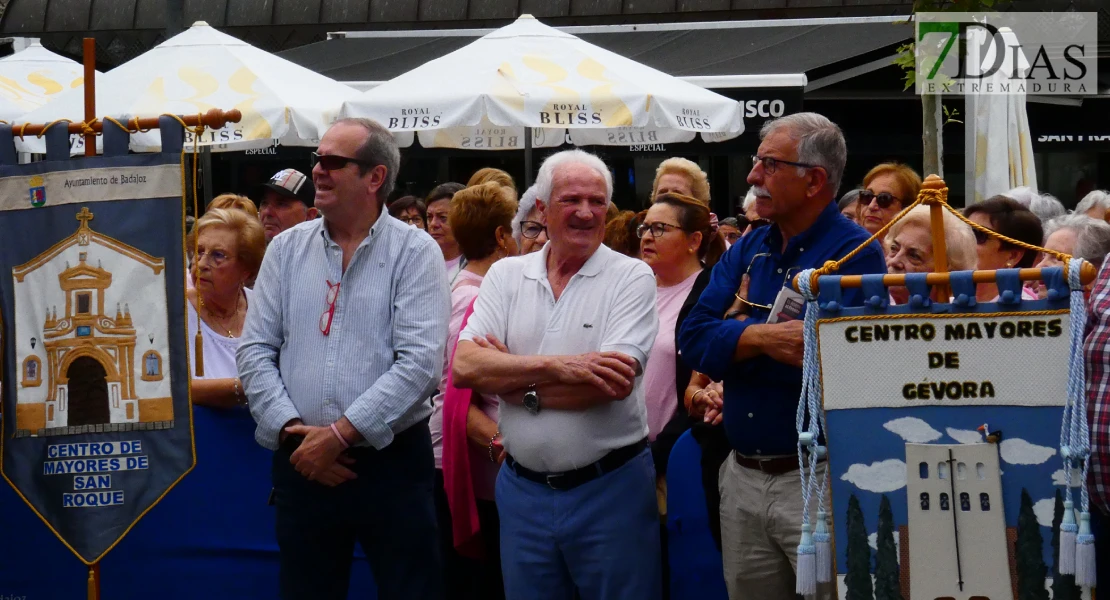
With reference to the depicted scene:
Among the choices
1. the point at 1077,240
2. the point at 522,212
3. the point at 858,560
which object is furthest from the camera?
the point at 522,212

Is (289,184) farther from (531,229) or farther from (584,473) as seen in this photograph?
(584,473)

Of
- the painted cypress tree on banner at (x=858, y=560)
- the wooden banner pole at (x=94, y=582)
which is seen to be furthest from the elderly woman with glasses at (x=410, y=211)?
the painted cypress tree on banner at (x=858, y=560)

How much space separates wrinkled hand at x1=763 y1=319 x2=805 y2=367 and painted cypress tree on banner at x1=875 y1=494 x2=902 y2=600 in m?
0.49

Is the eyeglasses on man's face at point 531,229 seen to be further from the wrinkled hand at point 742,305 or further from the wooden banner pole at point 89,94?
the wooden banner pole at point 89,94

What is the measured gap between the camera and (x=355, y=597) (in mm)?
5242

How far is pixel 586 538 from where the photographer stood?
13.6 feet

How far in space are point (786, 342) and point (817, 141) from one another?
646 mm

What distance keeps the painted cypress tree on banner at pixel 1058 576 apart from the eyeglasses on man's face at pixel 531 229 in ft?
8.59

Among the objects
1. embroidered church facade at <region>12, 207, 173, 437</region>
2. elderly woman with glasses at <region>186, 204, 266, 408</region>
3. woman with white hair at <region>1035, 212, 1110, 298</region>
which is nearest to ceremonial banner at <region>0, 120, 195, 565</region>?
embroidered church facade at <region>12, 207, 173, 437</region>

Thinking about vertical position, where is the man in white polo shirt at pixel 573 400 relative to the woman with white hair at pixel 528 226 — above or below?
below

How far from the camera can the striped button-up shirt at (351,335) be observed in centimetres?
425

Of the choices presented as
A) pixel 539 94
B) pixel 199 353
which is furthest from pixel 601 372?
pixel 539 94

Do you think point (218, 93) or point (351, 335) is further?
point (218, 93)

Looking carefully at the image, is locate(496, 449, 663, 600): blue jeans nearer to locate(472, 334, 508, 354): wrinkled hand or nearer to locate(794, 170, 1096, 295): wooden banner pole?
locate(472, 334, 508, 354): wrinkled hand
